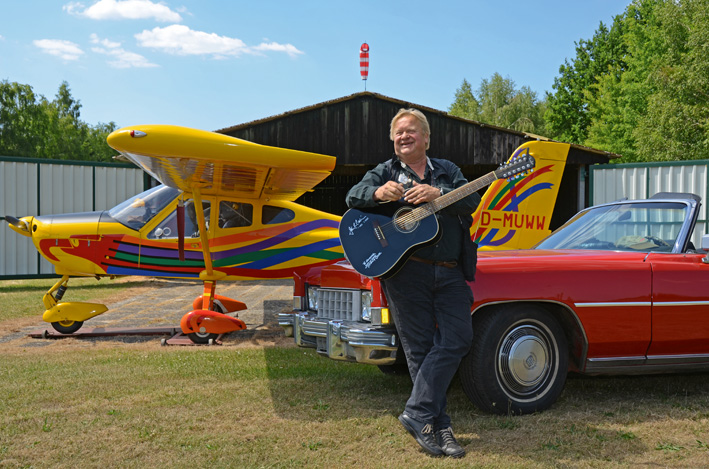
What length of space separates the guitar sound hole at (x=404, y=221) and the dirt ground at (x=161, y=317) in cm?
190

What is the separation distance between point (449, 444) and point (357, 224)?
4.50 feet

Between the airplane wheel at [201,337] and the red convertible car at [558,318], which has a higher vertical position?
the red convertible car at [558,318]

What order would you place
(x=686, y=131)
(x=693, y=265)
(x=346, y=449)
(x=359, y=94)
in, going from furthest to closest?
(x=686, y=131) < (x=359, y=94) < (x=693, y=265) < (x=346, y=449)

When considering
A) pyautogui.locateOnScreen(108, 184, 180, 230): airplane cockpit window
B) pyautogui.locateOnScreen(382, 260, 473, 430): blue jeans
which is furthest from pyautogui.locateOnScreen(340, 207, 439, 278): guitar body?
pyautogui.locateOnScreen(108, 184, 180, 230): airplane cockpit window

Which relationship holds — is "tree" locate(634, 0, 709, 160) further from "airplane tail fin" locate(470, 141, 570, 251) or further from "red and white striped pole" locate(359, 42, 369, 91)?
"airplane tail fin" locate(470, 141, 570, 251)

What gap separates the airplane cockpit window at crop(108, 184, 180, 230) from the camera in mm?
8062

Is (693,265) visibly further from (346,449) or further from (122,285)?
(122,285)

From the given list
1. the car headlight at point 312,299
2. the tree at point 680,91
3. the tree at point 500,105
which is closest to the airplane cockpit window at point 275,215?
the car headlight at point 312,299

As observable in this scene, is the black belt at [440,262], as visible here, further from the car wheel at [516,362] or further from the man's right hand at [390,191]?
the car wheel at [516,362]

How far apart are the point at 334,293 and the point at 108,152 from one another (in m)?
96.0

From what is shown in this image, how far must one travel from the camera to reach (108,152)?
3605 inches

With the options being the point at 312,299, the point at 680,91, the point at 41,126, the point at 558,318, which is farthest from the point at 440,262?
the point at 41,126

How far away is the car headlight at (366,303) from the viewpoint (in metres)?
4.09

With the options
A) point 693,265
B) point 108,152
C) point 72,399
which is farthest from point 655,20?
point 108,152
